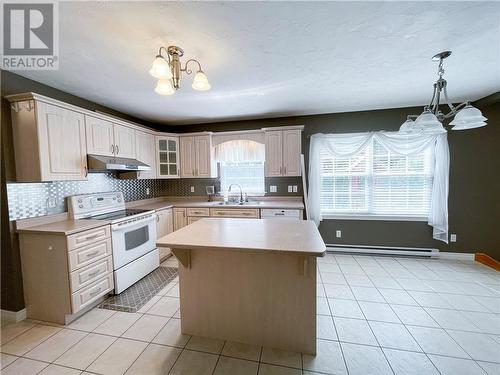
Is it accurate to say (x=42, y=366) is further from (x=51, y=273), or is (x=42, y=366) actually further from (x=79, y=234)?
(x=79, y=234)

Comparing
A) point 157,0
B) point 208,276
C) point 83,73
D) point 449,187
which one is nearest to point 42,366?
point 208,276

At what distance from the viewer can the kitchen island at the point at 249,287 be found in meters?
1.66

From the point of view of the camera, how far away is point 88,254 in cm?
221

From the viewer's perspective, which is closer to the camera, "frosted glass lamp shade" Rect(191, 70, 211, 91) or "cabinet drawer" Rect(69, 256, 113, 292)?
"frosted glass lamp shade" Rect(191, 70, 211, 91)

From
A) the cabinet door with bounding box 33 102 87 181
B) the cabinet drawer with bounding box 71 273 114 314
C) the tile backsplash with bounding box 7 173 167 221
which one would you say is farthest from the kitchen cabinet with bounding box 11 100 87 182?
the cabinet drawer with bounding box 71 273 114 314

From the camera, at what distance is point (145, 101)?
116 inches

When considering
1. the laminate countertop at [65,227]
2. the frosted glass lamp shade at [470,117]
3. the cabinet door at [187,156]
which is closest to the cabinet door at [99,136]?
the laminate countertop at [65,227]

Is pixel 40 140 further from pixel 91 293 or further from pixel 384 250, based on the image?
pixel 384 250

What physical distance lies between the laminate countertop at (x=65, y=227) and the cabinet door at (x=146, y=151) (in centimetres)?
115

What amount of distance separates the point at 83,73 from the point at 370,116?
4.02 metres

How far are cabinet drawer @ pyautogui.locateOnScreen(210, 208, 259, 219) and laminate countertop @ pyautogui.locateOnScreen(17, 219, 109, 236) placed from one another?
5.19 feet

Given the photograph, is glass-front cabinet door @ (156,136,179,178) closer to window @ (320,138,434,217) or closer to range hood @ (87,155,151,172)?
range hood @ (87,155,151,172)

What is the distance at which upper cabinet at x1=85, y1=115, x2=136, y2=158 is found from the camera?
262 cm

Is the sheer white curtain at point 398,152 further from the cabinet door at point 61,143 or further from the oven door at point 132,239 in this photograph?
the cabinet door at point 61,143
